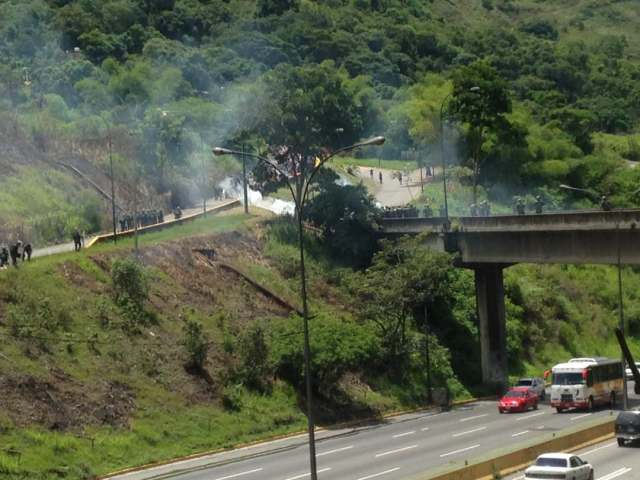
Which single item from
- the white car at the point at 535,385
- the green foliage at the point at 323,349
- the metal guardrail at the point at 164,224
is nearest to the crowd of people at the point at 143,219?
the metal guardrail at the point at 164,224

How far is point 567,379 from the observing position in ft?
198

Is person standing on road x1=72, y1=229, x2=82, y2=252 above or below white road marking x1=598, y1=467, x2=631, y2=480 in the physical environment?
above

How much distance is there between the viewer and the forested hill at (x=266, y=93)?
9431cm

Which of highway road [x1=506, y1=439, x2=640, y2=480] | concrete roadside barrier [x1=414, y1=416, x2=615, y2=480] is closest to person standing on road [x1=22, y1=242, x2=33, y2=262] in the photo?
concrete roadside barrier [x1=414, y1=416, x2=615, y2=480]

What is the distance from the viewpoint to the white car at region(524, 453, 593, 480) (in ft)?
117

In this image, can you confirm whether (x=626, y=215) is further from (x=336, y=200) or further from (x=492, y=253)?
(x=336, y=200)

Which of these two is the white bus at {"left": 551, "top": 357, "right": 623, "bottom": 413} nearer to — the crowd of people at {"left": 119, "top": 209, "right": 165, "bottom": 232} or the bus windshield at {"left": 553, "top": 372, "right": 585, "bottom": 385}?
the bus windshield at {"left": 553, "top": 372, "right": 585, "bottom": 385}

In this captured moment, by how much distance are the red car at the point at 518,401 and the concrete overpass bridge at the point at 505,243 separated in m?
7.27

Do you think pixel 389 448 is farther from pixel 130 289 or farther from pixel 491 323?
pixel 491 323

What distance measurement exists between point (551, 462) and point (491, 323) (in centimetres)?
3616

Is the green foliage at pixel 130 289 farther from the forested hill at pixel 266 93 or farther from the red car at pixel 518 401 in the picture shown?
the forested hill at pixel 266 93

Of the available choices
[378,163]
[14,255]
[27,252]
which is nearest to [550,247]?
[27,252]

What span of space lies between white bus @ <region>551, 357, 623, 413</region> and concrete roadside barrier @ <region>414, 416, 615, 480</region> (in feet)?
33.7

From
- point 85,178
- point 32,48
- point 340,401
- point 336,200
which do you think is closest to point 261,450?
point 340,401
